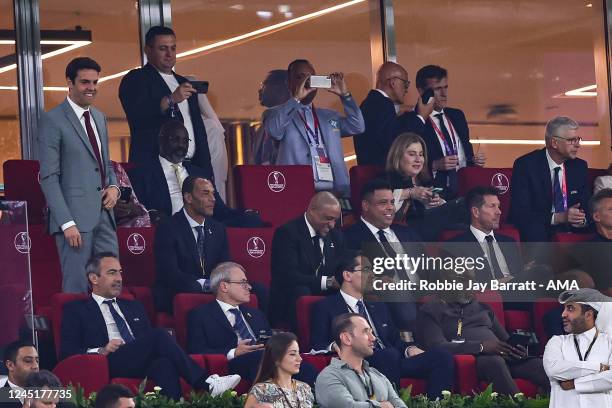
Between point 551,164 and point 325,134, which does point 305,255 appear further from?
point 551,164

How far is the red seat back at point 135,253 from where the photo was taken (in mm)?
11328

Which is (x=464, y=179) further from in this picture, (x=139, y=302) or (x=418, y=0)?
(x=139, y=302)

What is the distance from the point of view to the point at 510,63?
14.5 meters

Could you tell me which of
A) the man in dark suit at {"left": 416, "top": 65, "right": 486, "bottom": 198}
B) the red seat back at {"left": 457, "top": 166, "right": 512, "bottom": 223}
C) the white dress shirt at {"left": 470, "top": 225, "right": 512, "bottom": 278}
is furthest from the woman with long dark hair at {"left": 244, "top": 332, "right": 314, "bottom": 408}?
the red seat back at {"left": 457, "top": 166, "right": 512, "bottom": 223}

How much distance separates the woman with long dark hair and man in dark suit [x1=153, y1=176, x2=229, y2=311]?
56.7 inches

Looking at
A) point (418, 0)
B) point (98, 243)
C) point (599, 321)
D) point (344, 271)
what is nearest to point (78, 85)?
point (98, 243)

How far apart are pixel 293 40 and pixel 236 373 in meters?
4.49

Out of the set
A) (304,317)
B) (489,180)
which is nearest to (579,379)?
(304,317)

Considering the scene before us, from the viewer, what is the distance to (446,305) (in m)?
10.9

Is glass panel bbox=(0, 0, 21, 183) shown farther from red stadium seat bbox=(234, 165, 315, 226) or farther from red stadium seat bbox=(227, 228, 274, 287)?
red stadium seat bbox=(227, 228, 274, 287)

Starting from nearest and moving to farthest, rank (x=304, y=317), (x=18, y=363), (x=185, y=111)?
(x=18, y=363) → (x=304, y=317) → (x=185, y=111)

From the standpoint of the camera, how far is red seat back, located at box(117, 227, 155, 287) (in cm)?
1133

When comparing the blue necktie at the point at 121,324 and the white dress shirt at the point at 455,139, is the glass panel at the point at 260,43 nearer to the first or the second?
the white dress shirt at the point at 455,139

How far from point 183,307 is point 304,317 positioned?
2.46 feet
